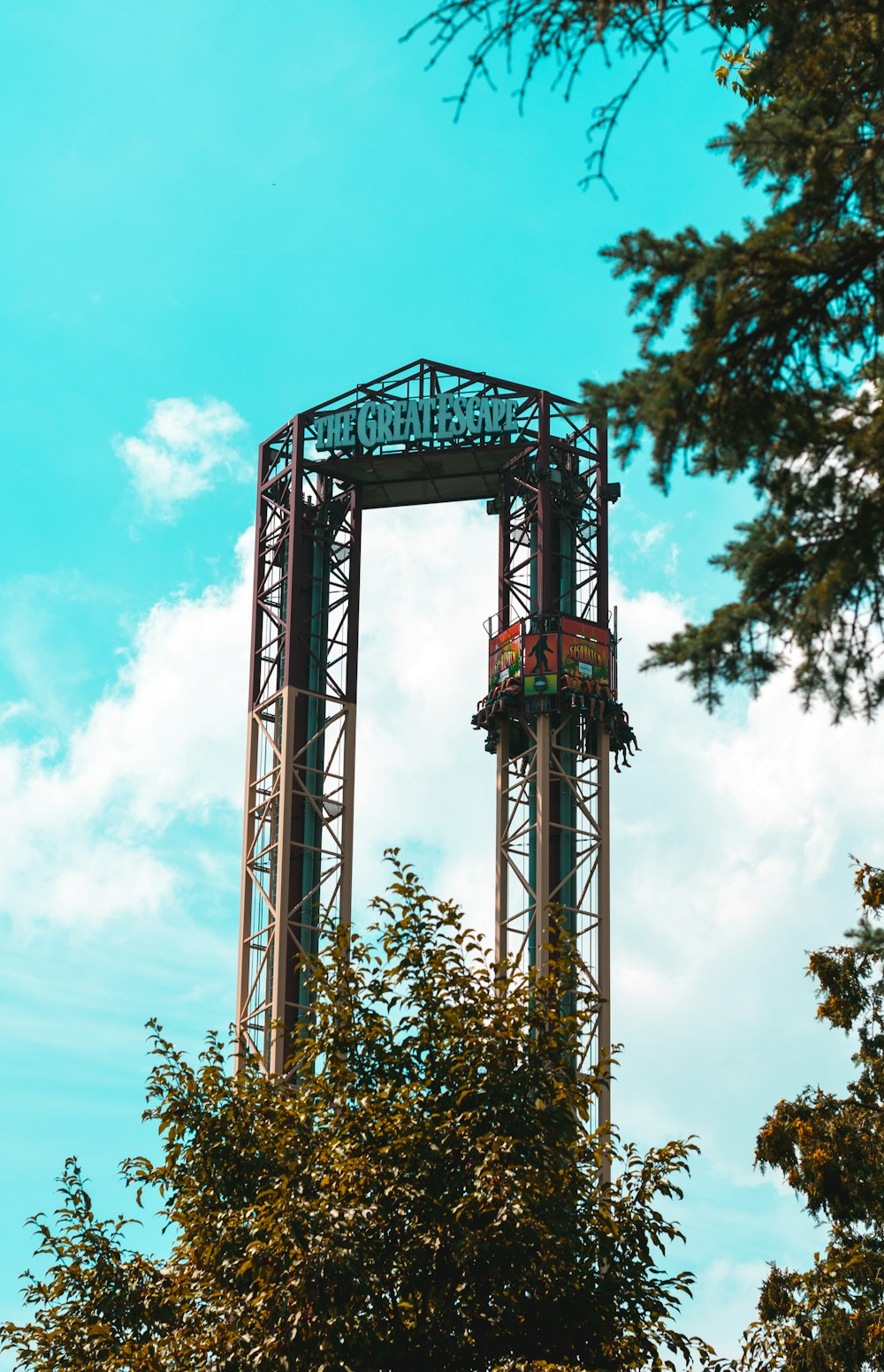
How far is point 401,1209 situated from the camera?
18344mm

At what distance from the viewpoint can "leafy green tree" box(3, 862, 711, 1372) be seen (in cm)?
1772

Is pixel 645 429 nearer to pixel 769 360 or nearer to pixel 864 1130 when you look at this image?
pixel 769 360

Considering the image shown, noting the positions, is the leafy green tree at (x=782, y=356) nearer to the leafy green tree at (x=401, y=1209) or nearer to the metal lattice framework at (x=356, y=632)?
the leafy green tree at (x=401, y=1209)

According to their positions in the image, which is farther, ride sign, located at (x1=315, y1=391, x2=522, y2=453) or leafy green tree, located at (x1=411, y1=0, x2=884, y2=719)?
ride sign, located at (x1=315, y1=391, x2=522, y2=453)

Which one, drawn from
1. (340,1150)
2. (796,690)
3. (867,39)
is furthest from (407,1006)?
(867,39)

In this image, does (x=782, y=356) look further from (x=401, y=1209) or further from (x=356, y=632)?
(x=356, y=632)

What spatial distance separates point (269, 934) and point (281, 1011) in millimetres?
2801

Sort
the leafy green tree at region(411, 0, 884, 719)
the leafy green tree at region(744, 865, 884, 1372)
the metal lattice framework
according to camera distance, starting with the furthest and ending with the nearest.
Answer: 1. the metal lattice framework
2. the leafy green tree at region(744, 865, 884, 1372)
3. the leafy green tree at region(411, 0, 884, 719)

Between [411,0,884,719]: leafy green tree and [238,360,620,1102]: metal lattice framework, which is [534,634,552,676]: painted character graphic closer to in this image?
[238,360,620,1102]: metal lattice framework

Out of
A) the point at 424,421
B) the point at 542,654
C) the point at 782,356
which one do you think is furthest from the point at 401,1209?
the point at 424,421

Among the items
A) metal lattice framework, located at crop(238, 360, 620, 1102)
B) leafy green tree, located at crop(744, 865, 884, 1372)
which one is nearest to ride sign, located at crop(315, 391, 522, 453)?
metal lattice framework, located at crop(238, 360, 620, 1102)

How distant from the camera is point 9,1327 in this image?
22016mm

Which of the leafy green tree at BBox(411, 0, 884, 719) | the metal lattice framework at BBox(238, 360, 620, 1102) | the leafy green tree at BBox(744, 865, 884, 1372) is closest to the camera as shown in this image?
the leafy green tree at BBox(411, 0, 884, 719)

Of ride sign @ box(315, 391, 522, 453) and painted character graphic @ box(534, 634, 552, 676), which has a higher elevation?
ride sign @ box(315, 391, 522, 453)
